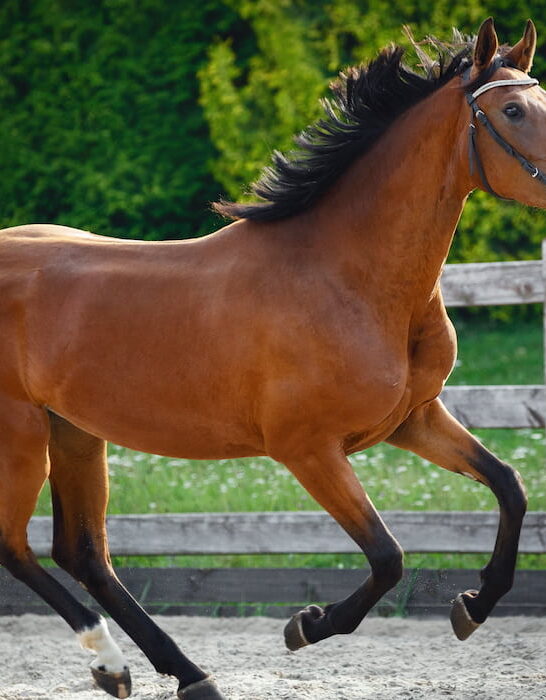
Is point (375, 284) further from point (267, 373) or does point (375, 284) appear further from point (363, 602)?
point (363, 602)

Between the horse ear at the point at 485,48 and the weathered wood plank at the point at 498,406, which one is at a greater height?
the horse ear at the point at 485,48

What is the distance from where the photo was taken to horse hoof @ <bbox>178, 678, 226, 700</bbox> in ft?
11.2

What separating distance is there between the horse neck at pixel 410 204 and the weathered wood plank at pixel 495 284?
5.59 ft

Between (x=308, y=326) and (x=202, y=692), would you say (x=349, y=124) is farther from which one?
(x=202, y=692)

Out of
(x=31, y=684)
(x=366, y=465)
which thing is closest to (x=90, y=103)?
(x=366, y=465)

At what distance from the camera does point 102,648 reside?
358 cm

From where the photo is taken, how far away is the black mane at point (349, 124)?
3.24 m

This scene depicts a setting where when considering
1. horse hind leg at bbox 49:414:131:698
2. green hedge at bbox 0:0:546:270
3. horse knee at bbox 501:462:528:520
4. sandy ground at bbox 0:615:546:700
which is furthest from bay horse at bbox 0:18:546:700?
green hedge at bbox 0:0:546:270

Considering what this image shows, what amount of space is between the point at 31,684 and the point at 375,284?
206cm

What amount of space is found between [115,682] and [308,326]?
56.4 inches

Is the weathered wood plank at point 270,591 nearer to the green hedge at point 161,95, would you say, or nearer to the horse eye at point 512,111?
the horse eye at point 512,111

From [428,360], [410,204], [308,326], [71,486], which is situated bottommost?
[71,486]

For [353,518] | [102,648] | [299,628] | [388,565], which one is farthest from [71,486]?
[388,565]

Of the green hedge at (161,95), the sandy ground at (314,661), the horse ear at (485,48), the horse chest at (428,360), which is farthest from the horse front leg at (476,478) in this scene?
the green hedge at (161,95)
